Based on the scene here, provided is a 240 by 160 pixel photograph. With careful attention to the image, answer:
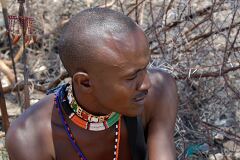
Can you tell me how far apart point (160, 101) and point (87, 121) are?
0.28m

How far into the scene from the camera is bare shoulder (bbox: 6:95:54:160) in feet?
5.63

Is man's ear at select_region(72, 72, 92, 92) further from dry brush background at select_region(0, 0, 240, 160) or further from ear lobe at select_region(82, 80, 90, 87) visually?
dry brush background at select_region(0, 0, 240, 160)

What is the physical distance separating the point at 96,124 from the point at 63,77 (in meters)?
1.29

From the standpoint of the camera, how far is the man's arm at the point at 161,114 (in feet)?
6.01

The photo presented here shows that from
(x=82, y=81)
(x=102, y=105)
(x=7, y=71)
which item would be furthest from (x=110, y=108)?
(x=7, y=71)

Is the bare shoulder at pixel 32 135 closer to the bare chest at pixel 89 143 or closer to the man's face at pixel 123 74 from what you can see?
the bare chest at pixel 89 143

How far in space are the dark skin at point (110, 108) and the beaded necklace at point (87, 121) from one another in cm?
2

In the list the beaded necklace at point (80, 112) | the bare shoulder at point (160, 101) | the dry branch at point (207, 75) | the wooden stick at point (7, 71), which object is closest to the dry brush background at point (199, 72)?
the dry branch at point (207, 75)

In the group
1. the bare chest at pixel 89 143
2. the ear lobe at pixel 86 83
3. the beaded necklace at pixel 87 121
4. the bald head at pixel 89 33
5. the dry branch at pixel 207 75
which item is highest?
the bald head at pixel 89 33

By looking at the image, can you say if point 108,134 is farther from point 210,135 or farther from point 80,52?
point 210,135

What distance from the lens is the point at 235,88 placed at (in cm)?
285

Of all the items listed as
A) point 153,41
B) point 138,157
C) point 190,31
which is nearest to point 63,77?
point 153,41

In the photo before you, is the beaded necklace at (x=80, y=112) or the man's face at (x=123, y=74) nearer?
the man's face at (x=123, y=74)

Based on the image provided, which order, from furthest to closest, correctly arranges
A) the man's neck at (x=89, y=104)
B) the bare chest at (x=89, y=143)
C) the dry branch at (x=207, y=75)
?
the dry branch at (x=207, y=75)
the bare chest at (x=89, y=143)
the man's neck at (x=89, y=104)
